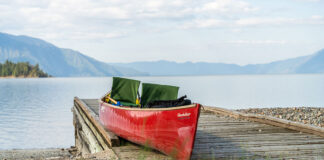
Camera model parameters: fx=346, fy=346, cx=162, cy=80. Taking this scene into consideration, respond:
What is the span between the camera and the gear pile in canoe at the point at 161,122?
5.83m

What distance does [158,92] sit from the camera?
27.6ft

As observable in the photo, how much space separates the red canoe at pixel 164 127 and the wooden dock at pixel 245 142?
32 centimetres

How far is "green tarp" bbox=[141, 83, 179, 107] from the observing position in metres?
8.25

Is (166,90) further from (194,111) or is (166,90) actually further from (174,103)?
(194,111)

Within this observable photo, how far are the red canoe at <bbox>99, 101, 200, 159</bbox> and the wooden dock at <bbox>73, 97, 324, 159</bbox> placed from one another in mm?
320

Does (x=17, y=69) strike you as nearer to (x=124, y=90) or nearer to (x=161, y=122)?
(x=124, y=90)

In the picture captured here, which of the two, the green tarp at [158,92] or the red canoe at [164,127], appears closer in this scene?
the red canoe at [164,127]

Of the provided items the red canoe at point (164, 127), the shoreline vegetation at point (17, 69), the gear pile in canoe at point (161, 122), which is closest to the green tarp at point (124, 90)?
the gear pile in canoe at point (161, 122)

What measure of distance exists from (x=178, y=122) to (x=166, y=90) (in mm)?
2496

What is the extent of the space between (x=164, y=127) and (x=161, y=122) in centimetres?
10

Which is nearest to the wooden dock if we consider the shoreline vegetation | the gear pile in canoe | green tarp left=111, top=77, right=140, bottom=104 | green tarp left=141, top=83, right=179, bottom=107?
the gear pile in canoe

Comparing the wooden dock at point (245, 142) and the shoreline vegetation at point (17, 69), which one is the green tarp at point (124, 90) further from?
the shoreline vegetation at point (17, 69)

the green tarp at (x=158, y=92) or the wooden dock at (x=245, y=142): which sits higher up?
the green tarp at (x=158, y=92)

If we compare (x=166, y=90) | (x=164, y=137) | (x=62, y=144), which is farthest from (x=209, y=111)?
(x=62, y=144)
